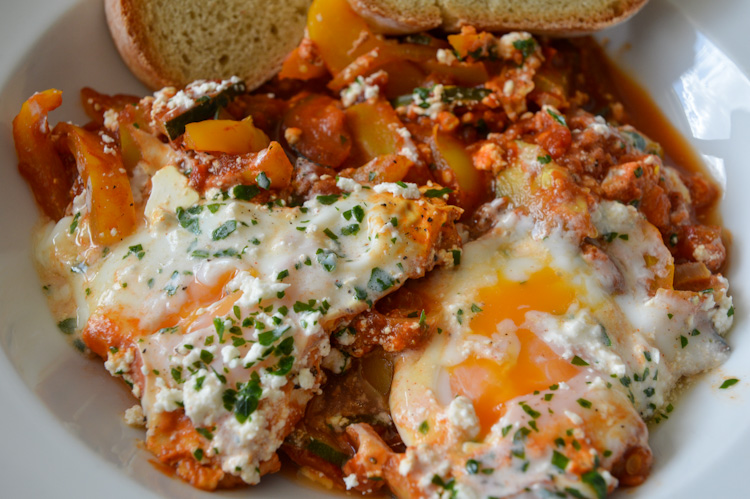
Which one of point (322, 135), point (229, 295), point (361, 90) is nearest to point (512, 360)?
point (229, 295)

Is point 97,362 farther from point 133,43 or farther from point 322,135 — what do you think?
point 133,43

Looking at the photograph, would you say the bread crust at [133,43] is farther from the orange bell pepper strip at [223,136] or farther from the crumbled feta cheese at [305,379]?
the crumbled feta cheese at [305,379]

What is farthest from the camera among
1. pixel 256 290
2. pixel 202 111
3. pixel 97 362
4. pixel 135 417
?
pixel 202 111

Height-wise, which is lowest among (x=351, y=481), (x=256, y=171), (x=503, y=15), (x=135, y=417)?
(x=351, y=481)

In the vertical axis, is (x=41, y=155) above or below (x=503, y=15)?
below

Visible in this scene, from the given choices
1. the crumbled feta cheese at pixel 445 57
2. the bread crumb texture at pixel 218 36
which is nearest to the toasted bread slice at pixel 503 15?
the crumbled feta cheese at pixel 445 57

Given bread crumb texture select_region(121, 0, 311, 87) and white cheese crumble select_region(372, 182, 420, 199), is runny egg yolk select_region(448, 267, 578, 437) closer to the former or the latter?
white cheese crumble select_region(372, 182, 420, 199)
